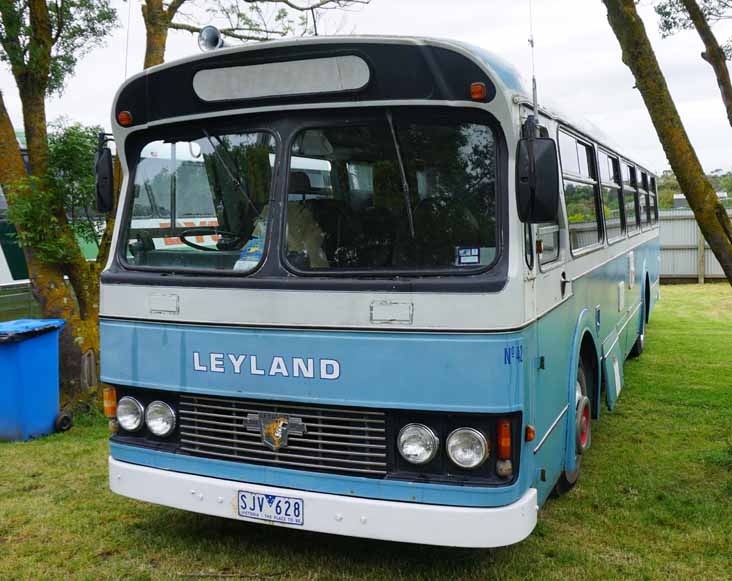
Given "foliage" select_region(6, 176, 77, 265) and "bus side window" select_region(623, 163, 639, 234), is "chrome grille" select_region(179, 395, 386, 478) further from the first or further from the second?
"bus side window" select_region(623, 163, 639, 234)

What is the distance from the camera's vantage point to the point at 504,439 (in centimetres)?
379

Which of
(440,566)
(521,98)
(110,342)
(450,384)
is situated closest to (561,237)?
(521,98)

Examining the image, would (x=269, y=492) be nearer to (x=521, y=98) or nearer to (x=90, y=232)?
(x=521, y=98)

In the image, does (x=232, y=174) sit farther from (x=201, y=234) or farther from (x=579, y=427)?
A: (x=579, y=427)

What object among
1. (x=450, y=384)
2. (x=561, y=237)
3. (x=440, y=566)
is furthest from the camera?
(x=561, y=237)

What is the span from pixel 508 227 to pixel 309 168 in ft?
3.50

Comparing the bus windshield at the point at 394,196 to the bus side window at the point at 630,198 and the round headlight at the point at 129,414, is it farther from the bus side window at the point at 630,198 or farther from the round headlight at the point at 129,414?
the bus side window at the point at 630,198

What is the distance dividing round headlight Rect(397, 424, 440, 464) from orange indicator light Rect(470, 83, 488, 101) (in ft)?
5.04

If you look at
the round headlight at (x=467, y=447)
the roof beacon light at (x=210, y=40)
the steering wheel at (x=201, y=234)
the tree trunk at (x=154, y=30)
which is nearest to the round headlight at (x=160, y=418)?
the steering wheel at (x=201, y=234)

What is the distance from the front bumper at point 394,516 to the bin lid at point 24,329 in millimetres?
3314

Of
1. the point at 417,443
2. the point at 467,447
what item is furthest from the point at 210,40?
the point at 467,447

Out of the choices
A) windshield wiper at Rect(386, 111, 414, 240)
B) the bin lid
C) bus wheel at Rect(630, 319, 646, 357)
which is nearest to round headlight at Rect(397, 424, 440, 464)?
windshield wiper at Rect(386, 111, 414, 240)

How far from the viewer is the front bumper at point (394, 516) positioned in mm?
3734

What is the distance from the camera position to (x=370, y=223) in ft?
13.3
